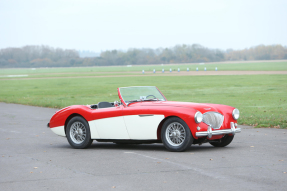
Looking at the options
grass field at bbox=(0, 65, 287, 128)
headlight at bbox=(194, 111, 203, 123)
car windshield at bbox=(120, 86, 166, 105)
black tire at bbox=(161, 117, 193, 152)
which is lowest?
grass field at bbox=(0, 65, 287, 128)

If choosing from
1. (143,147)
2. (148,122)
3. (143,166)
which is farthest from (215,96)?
(143,166)

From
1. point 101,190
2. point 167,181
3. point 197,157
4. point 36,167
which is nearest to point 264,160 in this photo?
point 197,157

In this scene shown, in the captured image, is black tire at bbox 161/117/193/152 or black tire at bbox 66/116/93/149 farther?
black tire at bbox 66/116/93/149

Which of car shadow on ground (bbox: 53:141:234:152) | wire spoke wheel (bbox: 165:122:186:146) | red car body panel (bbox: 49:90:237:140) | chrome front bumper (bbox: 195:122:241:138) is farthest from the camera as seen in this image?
car shadow on ground (bbox: 53:141:234:152)

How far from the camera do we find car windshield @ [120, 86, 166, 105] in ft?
32.0

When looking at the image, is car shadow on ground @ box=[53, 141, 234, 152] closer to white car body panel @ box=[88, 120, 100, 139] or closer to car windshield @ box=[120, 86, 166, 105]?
white car body panel @ box=[88, 120, 100, 139]

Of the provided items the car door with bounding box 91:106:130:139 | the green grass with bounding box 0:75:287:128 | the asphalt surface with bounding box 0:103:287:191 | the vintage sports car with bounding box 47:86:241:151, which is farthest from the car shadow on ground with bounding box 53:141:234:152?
the green grass with bounding box 0:75:287:128

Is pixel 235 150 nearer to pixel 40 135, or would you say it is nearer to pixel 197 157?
pixel 197 157

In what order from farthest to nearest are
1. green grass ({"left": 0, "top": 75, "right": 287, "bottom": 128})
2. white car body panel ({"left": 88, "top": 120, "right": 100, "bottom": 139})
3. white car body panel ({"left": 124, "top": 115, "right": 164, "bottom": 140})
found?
1. green grass ({"left": 0, "top": 75, "right": 287, "bottom": 128})
2. white car body panel ({"left": 88, "top": 120, "right": 100, "bottom": 139})
3. white car body panel ({"left": 124, "top": 115, "right": 164, "bottom": 140})

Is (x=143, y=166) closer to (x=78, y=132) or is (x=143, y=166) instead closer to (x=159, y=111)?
(x=159, y=111)

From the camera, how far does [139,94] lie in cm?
988

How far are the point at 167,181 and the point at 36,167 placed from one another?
8.40ft

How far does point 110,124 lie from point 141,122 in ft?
2.63

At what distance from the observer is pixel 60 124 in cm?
1029
